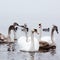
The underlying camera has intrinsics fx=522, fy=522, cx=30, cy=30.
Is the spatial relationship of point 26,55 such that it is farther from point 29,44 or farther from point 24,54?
point 29,44

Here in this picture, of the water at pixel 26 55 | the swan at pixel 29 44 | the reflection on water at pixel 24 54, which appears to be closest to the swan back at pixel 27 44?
the swan at pixel 29 44

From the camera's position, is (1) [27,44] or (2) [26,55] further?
(1) [27,44]

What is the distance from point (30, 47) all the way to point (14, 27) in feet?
16.3

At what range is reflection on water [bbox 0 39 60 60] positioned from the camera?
2225 centimetres

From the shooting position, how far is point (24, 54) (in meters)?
24.0

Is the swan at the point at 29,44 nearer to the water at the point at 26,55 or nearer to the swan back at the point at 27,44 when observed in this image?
the swan back at the point at 27,44

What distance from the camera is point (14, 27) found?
101 feet

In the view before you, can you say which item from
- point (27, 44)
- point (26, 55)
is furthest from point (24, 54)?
point (27, 44)

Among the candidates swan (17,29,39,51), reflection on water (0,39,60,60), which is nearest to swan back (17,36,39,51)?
swan (17,29,39,51)

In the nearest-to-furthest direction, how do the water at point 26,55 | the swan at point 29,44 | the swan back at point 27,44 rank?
the water at point 26,55
the swan at point 29,44
the swan back at point 27,44

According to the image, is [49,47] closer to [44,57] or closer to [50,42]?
[50,42]

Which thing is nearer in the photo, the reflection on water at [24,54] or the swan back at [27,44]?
Result: the reflection on water at [24,54]

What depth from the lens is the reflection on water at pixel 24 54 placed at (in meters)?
22.2

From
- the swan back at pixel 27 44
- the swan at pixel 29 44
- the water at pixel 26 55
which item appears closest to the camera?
the water at pixel 26 55
